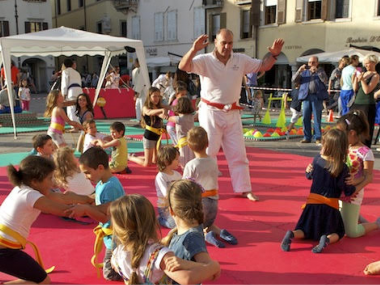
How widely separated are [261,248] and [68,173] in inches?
82.8

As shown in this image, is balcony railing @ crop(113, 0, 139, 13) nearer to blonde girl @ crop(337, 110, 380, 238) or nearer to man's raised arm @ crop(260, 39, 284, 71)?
man's raised arm @ crop(260, 39, 284, 71)

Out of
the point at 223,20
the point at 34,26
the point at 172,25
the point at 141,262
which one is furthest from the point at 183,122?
the point at 34,26

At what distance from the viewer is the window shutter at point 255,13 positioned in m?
27.4

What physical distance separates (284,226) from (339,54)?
55.3ft

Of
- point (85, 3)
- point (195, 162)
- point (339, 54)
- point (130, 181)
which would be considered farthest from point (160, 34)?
point (195, 162)

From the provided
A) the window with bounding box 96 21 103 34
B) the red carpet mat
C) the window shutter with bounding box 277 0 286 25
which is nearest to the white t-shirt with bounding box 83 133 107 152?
the red carpet mat

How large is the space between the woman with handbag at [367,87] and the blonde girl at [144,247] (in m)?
6.61

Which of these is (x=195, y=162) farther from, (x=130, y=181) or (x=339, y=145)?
(x=130, y=181)

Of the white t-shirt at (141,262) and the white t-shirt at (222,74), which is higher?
the white t-shirt at (222,74)

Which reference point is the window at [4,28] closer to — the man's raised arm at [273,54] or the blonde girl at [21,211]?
the man's raised arm at [273,54]

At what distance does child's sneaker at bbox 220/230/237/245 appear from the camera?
425cm

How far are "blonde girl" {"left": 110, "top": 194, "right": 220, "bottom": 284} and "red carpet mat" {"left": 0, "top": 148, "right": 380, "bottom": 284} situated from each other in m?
1.25

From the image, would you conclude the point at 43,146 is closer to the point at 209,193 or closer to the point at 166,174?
the point at 166,174

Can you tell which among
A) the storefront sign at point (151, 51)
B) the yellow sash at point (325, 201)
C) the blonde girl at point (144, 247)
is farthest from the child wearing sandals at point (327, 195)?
the storefront sign at point (151, 51)
